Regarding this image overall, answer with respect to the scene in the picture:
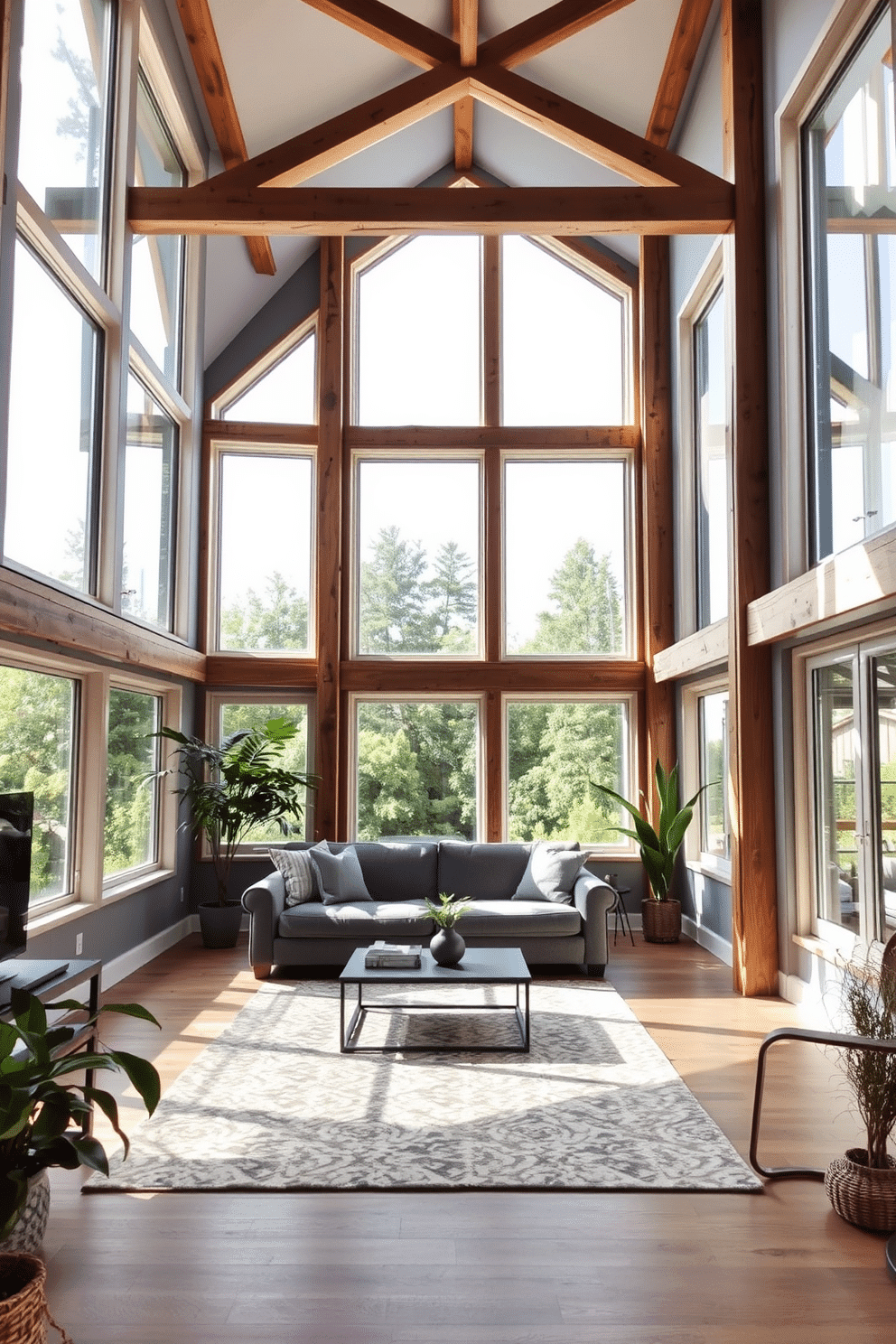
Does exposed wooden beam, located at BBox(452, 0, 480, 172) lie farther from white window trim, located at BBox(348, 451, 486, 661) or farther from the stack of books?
the stack of books

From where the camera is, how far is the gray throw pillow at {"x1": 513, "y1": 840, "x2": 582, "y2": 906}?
6.72 meters

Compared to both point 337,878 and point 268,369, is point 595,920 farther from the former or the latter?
point 268,369

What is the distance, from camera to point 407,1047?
4.73m

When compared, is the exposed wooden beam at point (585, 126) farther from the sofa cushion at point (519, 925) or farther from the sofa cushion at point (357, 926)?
the sofa cushion at point (357, 926)

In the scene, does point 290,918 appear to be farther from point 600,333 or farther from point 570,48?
point 570,48

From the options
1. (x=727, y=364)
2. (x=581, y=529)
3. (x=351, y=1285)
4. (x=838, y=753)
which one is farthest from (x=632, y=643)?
(x=351, y=1285)

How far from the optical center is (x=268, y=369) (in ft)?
28.7

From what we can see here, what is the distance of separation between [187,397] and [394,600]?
91.2 inches

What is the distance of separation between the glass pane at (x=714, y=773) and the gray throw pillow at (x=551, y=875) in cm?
114

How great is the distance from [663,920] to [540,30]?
6103mm

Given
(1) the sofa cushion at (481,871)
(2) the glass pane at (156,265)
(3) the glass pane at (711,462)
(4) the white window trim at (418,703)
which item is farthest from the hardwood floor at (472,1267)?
(2) the glass pane at (156,265)

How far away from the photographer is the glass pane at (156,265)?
Result: 659 centimetres

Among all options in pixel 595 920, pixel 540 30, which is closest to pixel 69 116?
pixel 540 30

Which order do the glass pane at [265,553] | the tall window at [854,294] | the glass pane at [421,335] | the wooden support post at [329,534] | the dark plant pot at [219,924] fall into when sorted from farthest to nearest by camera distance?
the glass pane at [421,335]
the glass pane at [265,553]
the wooden support post at [329,534]
the dark plant pot at [219,924]
the tall window at [854,294]
